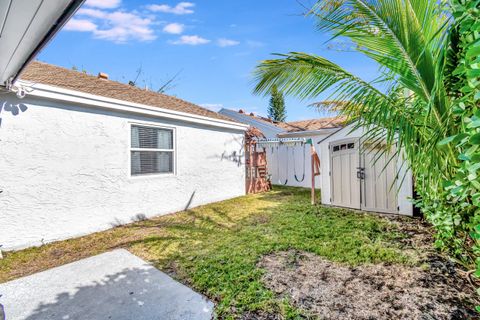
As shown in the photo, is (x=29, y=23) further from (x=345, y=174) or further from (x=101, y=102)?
(x=345, y=174)

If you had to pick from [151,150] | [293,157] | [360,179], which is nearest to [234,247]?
[151,150]

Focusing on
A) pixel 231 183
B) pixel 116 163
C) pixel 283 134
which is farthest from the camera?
pixel 283 134

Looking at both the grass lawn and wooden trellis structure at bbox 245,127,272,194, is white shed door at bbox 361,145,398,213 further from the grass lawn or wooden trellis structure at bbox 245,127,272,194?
wooden trellis structure at bbox 245,127,272,194

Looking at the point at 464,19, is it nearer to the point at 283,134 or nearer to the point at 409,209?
the point at 409,209

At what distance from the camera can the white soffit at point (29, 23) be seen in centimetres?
194

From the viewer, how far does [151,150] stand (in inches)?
268

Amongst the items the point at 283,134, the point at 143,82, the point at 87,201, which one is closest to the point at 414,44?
the point at 87,201

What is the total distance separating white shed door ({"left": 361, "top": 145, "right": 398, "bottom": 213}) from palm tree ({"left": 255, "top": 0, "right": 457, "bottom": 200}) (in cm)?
420

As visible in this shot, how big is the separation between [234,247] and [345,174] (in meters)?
4.79

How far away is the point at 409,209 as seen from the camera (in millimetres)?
6430

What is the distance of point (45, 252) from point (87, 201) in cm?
126

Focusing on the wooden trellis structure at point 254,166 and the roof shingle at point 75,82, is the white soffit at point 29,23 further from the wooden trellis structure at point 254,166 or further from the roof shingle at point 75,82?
the wooden trellis structure at point 254,166

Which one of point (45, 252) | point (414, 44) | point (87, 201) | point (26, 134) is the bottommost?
point (45, 252)

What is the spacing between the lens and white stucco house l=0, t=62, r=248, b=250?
4508 millimetres
